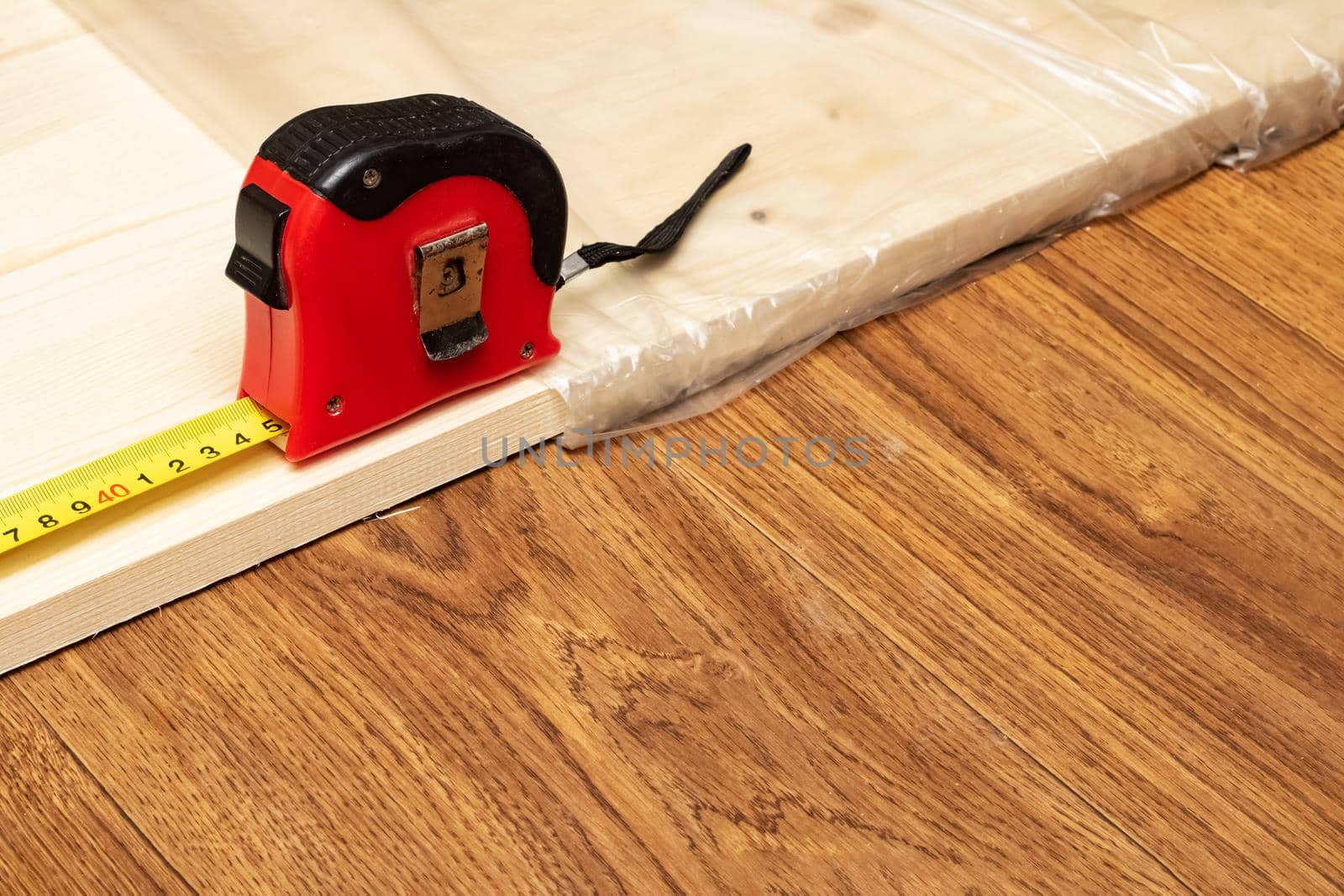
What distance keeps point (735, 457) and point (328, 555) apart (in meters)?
0.30

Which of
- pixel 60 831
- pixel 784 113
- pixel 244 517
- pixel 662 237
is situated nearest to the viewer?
pixel 60 831

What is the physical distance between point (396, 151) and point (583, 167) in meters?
0.38

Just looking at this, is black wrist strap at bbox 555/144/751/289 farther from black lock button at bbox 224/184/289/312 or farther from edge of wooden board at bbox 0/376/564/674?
black lock button at bbox 224/184/289/312

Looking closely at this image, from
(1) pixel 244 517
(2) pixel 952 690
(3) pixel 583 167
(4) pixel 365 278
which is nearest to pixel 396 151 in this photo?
(4) pixel 365 278

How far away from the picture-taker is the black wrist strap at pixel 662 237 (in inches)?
39.3

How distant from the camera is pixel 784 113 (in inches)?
48.2

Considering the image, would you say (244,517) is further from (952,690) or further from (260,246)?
(952,690)

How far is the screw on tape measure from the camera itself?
0.82 m

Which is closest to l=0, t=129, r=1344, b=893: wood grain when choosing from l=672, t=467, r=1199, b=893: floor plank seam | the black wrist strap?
l=672, t=467, r=1199, b=893: floor plank seam

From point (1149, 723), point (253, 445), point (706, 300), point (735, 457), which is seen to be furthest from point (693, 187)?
point (1149, 723)

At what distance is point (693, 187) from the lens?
114 cm

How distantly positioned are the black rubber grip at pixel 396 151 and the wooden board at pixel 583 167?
7.0 inches

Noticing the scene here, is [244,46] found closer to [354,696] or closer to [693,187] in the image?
[693,187]

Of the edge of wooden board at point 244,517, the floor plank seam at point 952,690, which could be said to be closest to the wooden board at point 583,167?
the edge of wooden board at point 244,517
